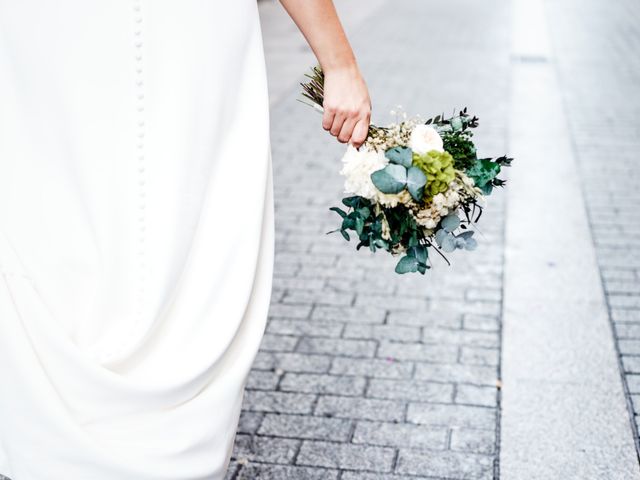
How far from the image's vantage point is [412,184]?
2.19 meters

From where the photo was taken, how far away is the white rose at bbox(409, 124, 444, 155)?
227cm

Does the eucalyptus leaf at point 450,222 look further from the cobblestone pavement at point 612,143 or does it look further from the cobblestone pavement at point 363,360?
the cobblestone pavement at point 612,143

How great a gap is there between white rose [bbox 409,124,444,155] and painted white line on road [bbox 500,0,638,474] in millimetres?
1436

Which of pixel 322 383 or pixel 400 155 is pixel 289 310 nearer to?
pixel 322 383

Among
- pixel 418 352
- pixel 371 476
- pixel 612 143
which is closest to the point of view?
pixel 371 476

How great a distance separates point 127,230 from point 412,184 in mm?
676

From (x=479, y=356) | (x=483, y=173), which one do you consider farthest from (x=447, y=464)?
(x=483, y=173)

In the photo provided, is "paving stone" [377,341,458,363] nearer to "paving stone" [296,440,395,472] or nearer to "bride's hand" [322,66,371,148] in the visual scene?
"paving stone" [296,440,395,472]

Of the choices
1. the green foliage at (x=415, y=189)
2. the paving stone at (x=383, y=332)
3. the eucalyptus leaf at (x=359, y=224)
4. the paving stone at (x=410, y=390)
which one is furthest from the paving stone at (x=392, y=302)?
the eucalyptus leaf at (x=359, y=224)

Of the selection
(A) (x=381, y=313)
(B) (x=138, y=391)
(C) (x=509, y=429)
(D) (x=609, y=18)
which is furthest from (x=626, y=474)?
(D) (x=609, y=18)

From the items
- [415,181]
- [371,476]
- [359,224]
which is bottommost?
[371,476]

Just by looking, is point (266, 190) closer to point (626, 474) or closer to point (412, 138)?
point (412, 138)

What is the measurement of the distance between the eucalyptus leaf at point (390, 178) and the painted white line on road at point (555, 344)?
1.44m

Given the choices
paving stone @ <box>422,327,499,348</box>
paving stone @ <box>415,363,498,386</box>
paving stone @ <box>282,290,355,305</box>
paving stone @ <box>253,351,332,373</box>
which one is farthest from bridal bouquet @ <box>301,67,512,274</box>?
paving stone @ <box>282,290,355,305</box>
